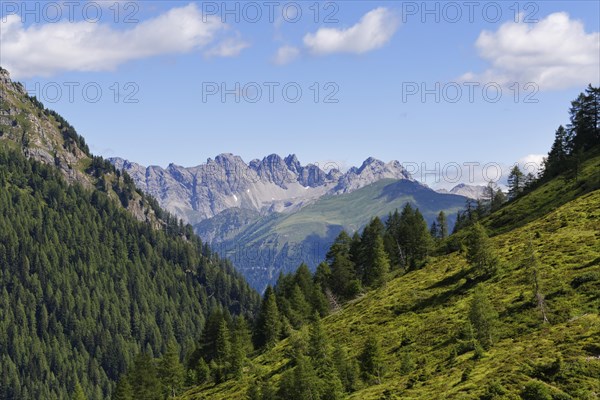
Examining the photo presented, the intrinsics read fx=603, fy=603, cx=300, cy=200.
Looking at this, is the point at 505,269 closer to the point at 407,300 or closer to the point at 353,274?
the point at 407,300

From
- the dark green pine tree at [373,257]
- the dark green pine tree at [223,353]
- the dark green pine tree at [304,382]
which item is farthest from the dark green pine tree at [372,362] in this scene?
the dark green pine tree at [223,353]

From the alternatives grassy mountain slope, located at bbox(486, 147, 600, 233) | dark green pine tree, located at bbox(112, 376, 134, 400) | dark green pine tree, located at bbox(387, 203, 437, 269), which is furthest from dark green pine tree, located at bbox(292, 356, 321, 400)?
grassy mountain slope, located at bbox(486, 147, 600, 233)

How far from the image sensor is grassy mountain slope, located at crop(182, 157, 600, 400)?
50812 millimetres

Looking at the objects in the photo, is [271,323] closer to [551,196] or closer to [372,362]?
[372,362]

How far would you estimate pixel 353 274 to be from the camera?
13775 cm

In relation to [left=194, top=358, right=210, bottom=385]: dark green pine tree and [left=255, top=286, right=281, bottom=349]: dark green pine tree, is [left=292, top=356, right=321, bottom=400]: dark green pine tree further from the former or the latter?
[left=194, top=358, right=210, bottom=385]: dark green pine tree

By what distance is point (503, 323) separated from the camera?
71.1 meters

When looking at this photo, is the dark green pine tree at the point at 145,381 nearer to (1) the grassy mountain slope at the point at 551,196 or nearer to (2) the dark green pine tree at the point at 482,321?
(2) the dark green pine tree at the point at 482,321

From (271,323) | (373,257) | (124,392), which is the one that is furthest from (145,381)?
(373,257)

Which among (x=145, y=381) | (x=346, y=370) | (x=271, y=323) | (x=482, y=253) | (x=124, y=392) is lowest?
(x=124, y=392)

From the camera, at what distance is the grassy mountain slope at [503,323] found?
5081cm

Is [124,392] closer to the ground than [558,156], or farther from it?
closer to the ground

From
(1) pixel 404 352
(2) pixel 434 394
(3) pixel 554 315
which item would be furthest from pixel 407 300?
(2) pixel 434 394

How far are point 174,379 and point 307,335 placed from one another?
1845 inches
